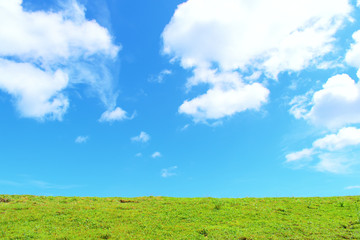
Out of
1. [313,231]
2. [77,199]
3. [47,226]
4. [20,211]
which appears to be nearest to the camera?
[313,231]

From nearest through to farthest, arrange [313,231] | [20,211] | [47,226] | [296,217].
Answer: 1. [313,231]
2. [47,226]
3. [296,217]
4. [20,211]

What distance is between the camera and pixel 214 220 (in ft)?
85.7

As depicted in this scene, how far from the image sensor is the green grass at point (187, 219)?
23.0m

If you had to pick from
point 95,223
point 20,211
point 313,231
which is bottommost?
point 313,231

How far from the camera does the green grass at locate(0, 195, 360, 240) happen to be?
23.0 meters

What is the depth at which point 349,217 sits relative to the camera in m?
27.4

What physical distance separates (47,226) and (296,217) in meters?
22.5

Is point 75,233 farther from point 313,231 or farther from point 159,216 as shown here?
point 313,231

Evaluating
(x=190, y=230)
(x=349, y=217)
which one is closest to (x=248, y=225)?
(x=190, y=230)

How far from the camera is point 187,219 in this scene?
2647cm

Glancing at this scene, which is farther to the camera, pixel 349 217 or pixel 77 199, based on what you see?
pixel 77 199

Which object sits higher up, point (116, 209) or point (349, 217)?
point (116, 209)

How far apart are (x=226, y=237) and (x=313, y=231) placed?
7467 mm

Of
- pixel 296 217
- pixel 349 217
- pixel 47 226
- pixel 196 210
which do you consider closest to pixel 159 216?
pixel 196 210
